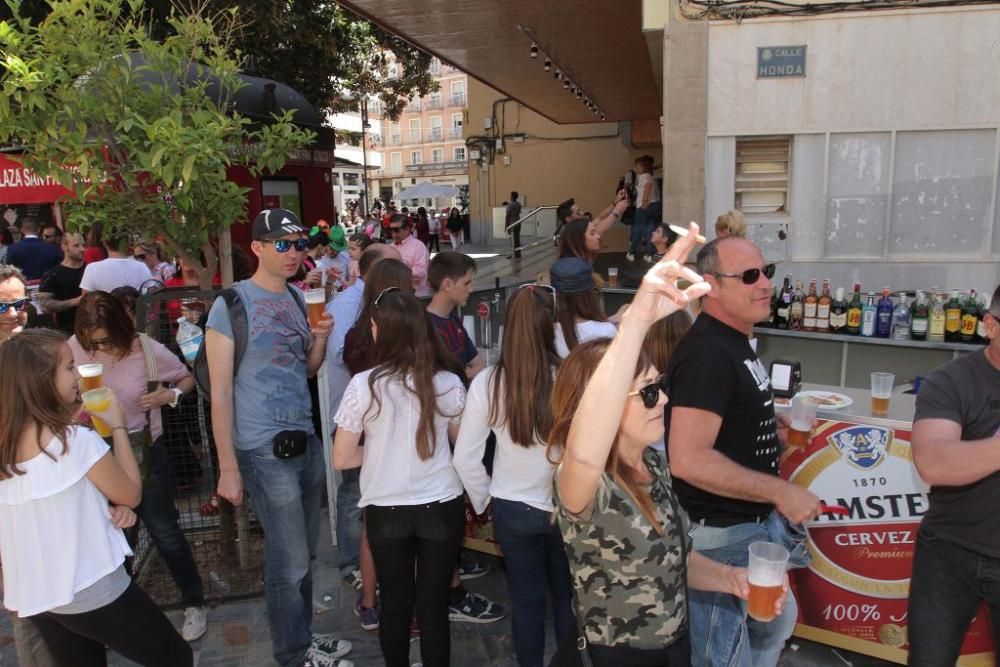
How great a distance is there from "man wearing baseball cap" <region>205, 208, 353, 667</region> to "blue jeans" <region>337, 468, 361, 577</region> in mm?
741

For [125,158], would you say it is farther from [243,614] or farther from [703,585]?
[703,585]

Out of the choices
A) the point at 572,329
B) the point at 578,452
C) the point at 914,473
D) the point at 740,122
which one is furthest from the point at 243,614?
the point at 740,122

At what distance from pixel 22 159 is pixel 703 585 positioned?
3395mm

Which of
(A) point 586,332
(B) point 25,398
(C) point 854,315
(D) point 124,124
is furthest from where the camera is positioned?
(C) point 854,315

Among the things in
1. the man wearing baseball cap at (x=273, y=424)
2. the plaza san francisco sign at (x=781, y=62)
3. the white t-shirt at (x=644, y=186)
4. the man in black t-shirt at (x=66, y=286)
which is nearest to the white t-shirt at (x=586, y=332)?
the man wearing baseball cap at (x=273, y=424)

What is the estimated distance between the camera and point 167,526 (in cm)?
348

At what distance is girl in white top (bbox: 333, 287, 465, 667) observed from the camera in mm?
2650

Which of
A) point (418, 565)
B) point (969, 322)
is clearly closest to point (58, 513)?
point (418, 565)

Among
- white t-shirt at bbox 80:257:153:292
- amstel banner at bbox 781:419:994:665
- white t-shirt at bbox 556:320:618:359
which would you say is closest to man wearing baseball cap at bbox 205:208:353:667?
white t-shirt at bbox 556:320:618:359

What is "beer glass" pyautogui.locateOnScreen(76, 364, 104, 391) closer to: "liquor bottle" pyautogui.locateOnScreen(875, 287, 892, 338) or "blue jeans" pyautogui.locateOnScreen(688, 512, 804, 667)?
"blue jeans" pyautogui.locateOnScreen(688, 512, 804, 667)

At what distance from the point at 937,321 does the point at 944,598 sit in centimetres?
365

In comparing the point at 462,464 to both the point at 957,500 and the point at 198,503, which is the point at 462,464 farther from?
the point at 198,503

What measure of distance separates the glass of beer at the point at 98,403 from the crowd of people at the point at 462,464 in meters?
0.02

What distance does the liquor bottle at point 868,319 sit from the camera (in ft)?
17.9
